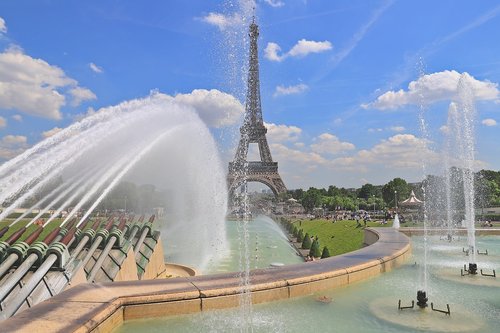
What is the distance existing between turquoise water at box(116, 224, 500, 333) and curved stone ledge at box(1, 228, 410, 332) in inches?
7.2

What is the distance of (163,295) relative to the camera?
7.69m

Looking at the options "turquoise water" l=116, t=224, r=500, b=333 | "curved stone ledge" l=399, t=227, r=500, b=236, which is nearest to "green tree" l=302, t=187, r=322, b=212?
"curved stone ledge" l=399, t=227, r=500, b=236

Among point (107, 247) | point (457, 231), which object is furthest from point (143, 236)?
point (457, 231)

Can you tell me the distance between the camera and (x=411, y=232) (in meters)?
28.1

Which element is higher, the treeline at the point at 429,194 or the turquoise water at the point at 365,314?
the treeline at the point at 429,194

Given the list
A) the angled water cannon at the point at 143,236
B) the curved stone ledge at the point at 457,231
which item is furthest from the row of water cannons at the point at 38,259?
the curved stone ledge at the point at 457,231

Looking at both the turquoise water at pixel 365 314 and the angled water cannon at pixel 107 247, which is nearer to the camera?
the turquoise water at pixel 365 314

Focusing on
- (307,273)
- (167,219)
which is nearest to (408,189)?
(167,219)

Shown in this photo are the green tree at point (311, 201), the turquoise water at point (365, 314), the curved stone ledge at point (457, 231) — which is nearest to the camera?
the turquoise water at point (365, 314)

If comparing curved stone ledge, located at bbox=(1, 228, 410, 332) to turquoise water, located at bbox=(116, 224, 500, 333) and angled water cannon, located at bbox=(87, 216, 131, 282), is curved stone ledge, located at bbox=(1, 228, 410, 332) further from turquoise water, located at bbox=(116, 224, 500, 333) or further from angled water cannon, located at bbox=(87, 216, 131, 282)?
angled water cannon, located at bbox=(87, 216, 131, 282)

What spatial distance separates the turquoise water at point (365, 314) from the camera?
7.33 metres

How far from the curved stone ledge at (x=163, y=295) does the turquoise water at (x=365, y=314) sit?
0.18 meters

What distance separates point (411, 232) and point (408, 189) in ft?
263

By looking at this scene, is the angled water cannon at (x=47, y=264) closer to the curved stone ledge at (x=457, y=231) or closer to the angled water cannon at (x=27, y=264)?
the angled water cannon at (x=27, y=264)
